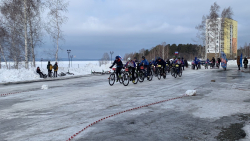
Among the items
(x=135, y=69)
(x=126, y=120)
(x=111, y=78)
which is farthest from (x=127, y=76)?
(x=126, y=120)

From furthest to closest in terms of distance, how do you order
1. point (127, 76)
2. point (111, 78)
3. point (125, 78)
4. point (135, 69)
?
point (135, 69) < point (111, 78) < point (127, 76) < point (125, 78)

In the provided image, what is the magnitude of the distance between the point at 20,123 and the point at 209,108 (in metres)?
5.61

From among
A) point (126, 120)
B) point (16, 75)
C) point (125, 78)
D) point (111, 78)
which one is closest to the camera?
point (126, 120)

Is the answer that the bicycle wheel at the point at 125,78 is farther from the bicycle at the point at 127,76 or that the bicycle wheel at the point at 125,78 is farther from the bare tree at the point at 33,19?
the bare tree at the point at 33,19

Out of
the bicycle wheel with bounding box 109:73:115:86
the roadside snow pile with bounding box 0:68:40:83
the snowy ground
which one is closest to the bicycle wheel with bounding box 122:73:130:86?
the bicycle wheel with bounding box 109:73:115:86

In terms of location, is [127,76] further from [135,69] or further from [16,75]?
[16,75]

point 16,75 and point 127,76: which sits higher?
point 127,76

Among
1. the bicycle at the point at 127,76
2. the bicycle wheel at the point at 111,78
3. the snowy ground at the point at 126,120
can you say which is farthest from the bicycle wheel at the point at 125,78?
the snowy ground at the point at 126,120

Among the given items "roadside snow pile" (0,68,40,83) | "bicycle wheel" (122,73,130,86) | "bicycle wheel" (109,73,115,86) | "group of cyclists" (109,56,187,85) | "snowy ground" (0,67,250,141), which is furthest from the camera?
"roadside snow pile" (0,68,40,83)

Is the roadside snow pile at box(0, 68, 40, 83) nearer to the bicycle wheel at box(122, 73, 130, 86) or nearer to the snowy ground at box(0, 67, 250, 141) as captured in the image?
the bicycle wheel at box(122, 73, 130, 86)

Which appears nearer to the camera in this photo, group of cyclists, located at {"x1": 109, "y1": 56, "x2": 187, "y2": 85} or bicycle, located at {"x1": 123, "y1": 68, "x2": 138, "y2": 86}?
bicycle, located at {"x1": 123, "y1": 68, "x2": 138, "y2": 86}

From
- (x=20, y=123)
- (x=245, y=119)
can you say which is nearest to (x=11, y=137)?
(x=20, y=123)

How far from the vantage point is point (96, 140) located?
4.70m

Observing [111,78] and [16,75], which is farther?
[16,75]
